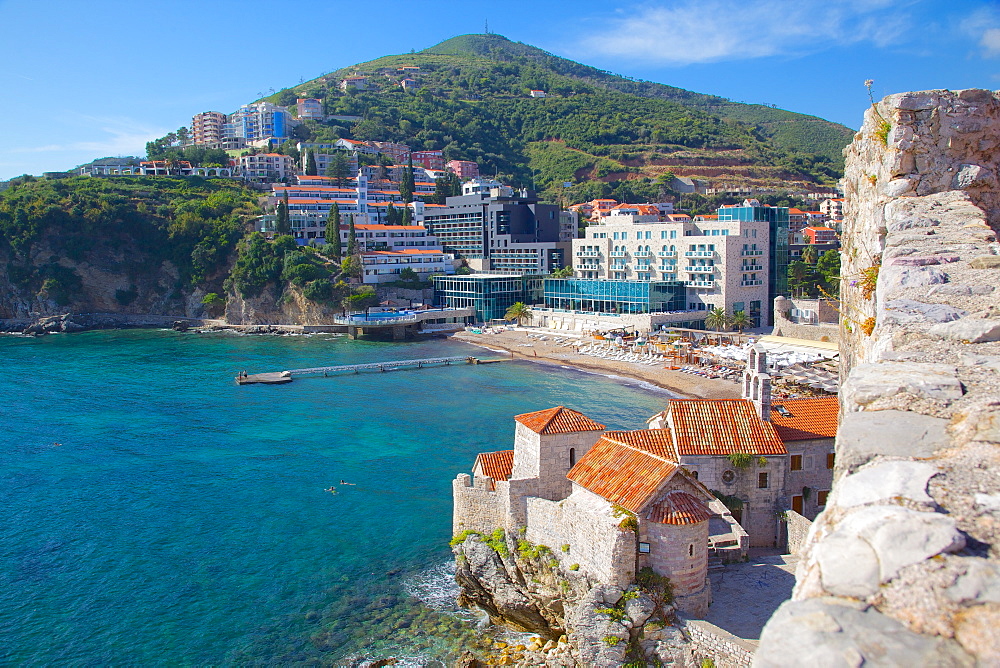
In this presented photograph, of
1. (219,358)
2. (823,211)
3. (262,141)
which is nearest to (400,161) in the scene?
(262,141)

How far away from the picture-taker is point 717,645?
1213 cm

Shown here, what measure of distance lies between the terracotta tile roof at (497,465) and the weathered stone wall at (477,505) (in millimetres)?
640

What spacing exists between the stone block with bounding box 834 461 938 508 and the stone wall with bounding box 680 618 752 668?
9306 mm

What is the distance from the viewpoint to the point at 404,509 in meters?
24.0

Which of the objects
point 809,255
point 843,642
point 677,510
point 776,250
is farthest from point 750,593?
point 809,255

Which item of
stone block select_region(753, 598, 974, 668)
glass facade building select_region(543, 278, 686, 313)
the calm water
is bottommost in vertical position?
the calm water

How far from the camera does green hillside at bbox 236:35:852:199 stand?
12650 cm

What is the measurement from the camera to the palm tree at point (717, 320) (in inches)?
2280

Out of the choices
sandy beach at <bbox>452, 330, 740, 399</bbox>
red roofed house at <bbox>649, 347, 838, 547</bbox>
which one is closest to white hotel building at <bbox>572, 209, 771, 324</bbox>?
sandy beach at <bbox>452, 330, 740, 399</bbox>

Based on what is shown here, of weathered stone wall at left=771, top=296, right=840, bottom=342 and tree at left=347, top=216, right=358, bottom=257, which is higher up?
tree at left=347, top=216, right=358, bottom=257

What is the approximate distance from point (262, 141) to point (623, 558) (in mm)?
132814

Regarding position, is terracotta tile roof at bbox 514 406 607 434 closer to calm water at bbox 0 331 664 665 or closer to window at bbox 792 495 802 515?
calm water at bbox 0 331 664 665

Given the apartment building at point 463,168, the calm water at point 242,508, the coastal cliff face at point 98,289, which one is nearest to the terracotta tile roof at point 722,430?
the calm water at point 242,508

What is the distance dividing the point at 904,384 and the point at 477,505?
14.4 metres
